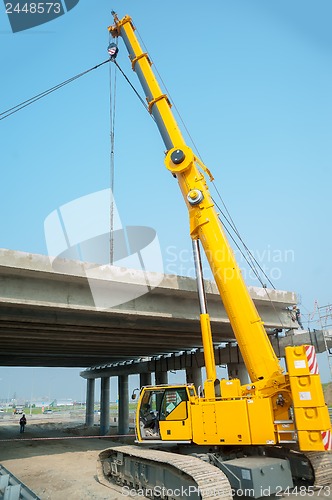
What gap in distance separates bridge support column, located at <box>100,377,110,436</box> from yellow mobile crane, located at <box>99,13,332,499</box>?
2767 centimetres

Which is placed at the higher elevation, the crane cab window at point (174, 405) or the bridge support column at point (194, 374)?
the bridge support column at point (194, 374)

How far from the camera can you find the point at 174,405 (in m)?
10.4

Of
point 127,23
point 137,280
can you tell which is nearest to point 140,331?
point 137,280

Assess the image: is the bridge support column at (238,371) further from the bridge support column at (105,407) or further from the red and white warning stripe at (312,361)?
the bridge support column at (105,407)

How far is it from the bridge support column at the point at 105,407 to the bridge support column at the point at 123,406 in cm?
301

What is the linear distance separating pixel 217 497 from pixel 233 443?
5.56 ft

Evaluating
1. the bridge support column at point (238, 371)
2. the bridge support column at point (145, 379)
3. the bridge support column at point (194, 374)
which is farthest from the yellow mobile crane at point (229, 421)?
the bridge support column at point (145, 379)

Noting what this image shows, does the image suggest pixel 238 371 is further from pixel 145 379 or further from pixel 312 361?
pixel 312 361

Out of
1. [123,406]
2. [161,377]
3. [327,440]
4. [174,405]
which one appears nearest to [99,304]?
[174,405]

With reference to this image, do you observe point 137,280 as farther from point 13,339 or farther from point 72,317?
point 13,339

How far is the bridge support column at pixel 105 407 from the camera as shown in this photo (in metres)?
37.2

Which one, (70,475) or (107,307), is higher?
(107,307)

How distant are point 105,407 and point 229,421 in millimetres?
32148

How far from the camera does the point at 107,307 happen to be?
48.2ft
